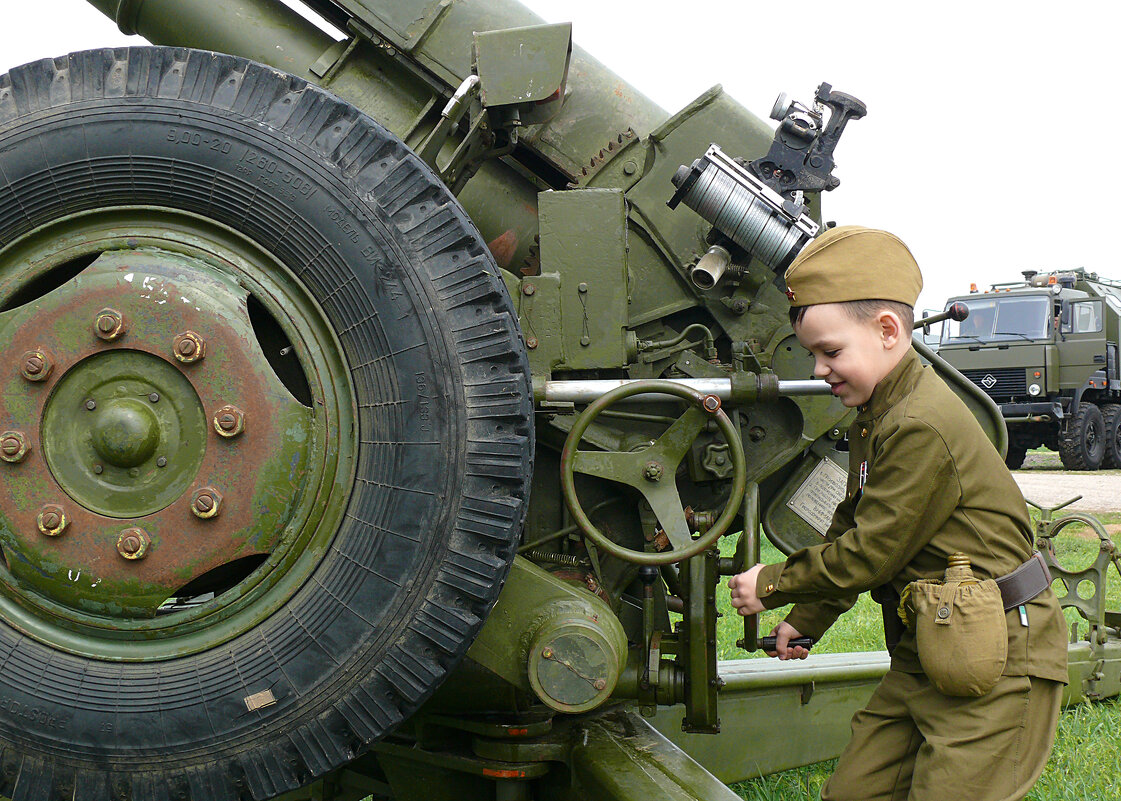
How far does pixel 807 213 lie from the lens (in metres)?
2.54

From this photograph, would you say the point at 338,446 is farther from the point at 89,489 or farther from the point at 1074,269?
the point at 1074,269

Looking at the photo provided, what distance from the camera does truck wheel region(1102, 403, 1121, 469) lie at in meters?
16.2

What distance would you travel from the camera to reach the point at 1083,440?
1542 cm

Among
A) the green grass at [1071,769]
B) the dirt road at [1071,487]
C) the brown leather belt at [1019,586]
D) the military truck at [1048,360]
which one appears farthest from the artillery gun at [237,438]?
the military truck at [1048,360]

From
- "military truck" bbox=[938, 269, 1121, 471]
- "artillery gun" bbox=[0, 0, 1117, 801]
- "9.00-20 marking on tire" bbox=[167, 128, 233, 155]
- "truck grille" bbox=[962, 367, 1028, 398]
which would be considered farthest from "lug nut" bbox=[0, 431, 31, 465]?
"truck grille" bbox=[962, 367, 1028, 398]

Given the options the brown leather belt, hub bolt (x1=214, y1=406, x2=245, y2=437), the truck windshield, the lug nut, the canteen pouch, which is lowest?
the canteen pouch

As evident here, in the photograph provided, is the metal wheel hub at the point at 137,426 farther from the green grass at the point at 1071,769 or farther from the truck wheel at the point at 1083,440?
the truck wheel at the point at 1083,440

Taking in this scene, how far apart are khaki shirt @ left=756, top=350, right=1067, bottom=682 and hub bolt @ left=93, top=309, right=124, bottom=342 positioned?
127 centimetres

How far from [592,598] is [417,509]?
0.48 m

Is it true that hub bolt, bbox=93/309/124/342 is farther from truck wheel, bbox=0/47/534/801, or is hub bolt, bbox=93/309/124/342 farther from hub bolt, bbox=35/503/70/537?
hub bolt, bbox=35/503/70/537

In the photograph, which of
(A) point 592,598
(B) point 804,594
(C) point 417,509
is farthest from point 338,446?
(B) point 804,594

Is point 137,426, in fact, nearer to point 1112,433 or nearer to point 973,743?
point 973,743

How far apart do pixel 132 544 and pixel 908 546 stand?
1327 mm

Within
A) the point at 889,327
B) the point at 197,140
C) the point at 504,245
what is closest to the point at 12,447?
the point at 197,140
